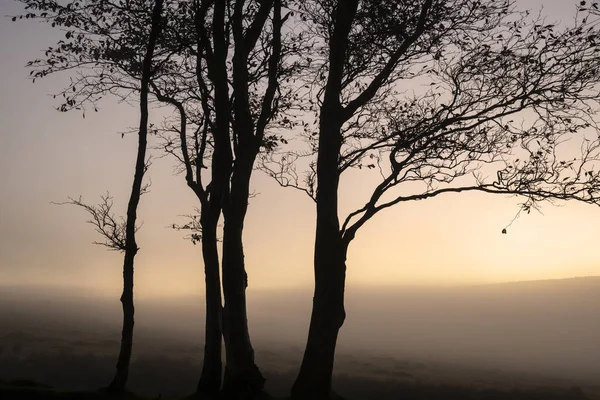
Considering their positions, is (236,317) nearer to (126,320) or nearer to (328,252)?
(328,252)

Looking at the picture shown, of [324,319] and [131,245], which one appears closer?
[324,319]

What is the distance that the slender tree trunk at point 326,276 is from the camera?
17.4m

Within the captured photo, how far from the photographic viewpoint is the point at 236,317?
17.0m

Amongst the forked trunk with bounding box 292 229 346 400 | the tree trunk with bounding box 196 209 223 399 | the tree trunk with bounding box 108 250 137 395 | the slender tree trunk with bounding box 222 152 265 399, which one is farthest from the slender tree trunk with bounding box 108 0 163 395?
the forked trunk with bounding box 292 229 346 400

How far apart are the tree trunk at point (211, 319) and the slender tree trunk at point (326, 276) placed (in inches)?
119

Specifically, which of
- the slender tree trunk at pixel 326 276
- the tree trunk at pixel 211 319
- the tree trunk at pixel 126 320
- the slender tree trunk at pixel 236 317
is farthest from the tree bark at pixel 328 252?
the tree trunk at pixel 126 320

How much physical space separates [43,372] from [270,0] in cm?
6955

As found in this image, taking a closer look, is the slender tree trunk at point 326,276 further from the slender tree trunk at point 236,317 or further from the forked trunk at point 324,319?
the slender tree trunk at point 236,317

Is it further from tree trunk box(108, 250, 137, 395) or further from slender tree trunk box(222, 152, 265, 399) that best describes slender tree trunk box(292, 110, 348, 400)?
tree trunk box(108, 250, 137, 395)

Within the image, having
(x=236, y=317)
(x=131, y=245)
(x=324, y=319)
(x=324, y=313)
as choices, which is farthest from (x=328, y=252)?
(x=131, y=245)

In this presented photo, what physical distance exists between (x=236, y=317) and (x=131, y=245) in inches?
197

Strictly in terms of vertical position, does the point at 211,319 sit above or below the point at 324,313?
below

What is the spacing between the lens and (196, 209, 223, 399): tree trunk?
19141 mm

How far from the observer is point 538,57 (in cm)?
1858
